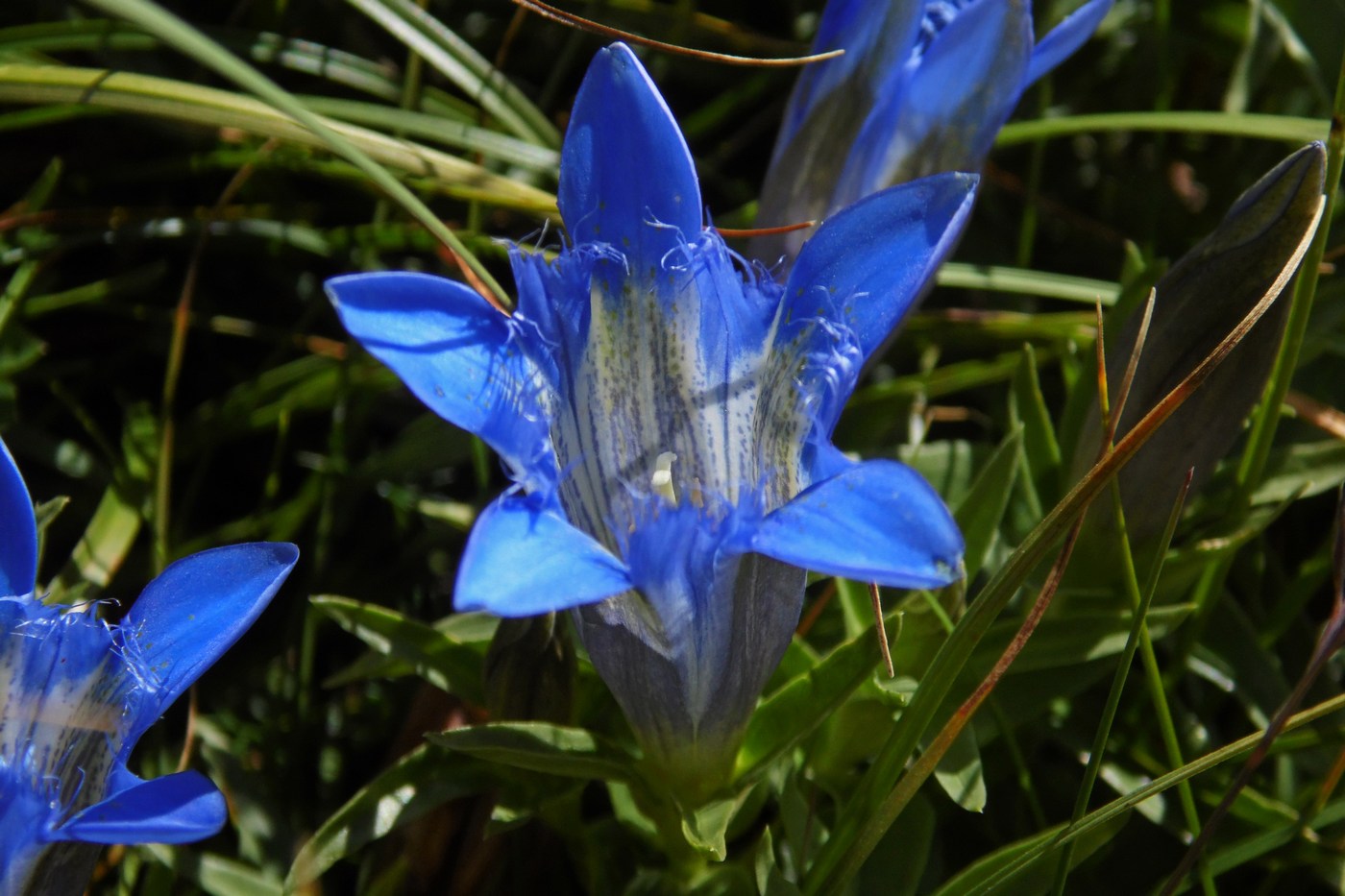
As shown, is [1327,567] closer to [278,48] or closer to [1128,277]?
[1128,277]

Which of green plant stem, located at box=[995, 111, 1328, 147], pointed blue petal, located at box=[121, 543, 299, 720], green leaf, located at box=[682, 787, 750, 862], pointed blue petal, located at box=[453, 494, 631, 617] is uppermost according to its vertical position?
green plant stem, located at box=[995, 111, 1328, 147]

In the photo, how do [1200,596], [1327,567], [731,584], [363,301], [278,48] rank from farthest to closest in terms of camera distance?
[278,48], [1327,567], [1200,596], [731,584], [363,301]

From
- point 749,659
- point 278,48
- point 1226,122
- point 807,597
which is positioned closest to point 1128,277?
point 1226,122

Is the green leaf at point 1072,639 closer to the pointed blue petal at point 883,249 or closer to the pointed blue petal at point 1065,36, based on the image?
the pointed blue petal at point 883,249

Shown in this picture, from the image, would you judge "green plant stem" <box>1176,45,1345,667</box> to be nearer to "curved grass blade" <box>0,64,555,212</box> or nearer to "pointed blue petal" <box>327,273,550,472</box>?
"pointed blue petal" <box>327,273,550,472</box>

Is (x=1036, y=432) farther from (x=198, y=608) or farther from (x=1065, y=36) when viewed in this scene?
(x=198, y=608)

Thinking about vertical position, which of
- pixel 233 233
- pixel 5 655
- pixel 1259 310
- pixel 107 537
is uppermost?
pixel 1259 310

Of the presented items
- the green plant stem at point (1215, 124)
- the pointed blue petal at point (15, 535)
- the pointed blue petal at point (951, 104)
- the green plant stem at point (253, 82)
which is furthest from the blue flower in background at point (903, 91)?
the pointed blue petal at point (15, 535)

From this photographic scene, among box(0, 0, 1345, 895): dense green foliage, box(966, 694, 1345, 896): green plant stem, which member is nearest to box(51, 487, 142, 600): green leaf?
box(0, 0, 1345, 895): dense green foliage
